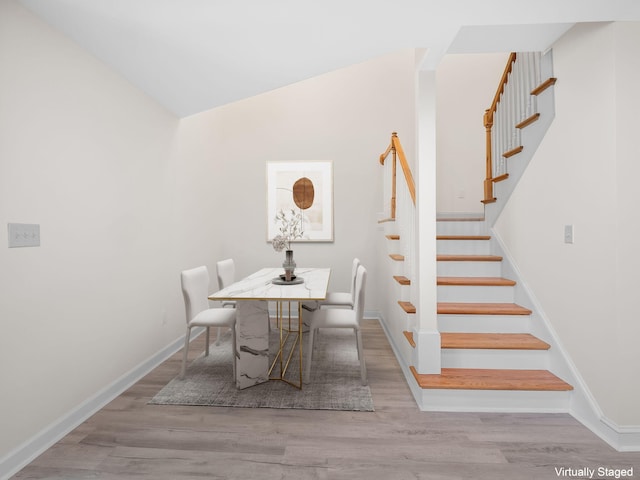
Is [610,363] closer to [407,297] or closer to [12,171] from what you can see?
[407,297]

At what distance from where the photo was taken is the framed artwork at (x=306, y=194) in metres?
4.53

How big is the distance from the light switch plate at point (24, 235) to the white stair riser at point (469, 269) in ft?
9.68

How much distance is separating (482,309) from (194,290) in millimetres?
2343

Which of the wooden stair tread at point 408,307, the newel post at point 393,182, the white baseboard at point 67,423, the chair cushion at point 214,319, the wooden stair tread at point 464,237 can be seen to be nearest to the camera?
the white baseboard at point 67,423

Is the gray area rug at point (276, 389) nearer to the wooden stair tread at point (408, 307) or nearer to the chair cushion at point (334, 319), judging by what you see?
the chair cushion at point (334, 319)

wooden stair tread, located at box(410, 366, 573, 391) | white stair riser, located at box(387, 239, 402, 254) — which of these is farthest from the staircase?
white stair riser, located at box(387, 239, 402, 254)

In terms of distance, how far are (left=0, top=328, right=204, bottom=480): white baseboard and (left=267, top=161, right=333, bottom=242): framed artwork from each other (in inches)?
93.9

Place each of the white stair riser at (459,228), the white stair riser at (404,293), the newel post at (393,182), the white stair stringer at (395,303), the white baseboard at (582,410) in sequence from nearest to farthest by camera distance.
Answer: the white baseboard at (582,410) → the white stair stringer at (395,303) → the white stair riser at (404,293) → the newel post at (393,182) → the white stair riser at (459,228)

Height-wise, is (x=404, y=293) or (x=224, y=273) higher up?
(x=224, y=273)

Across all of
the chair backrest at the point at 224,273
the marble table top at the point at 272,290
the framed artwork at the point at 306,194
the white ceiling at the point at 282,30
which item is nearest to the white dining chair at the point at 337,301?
the marble table top at the point at 272,290

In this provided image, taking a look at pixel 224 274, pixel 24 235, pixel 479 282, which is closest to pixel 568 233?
pixel 479 282

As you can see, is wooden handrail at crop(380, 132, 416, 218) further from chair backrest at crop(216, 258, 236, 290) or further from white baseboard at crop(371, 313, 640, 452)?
chair backrest at crop(216, 258, 236, 290)

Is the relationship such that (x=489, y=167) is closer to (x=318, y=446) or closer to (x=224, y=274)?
(x=224, y=274)

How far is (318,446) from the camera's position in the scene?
1.83 metres
